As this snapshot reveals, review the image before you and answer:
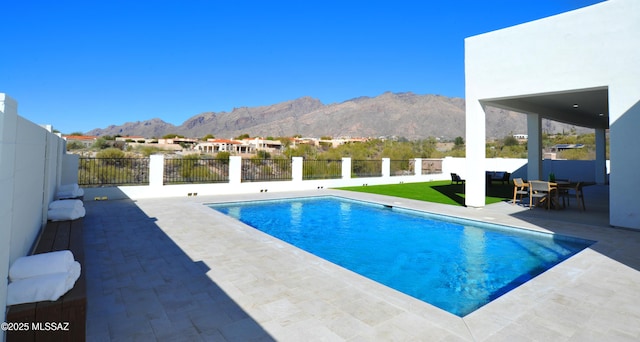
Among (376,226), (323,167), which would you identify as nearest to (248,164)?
(323,167)

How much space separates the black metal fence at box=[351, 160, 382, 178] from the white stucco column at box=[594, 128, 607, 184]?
502 inches

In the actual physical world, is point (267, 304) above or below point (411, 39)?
below

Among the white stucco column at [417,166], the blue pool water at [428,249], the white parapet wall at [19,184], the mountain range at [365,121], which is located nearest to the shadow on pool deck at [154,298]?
the white parapet wall at [19,184]

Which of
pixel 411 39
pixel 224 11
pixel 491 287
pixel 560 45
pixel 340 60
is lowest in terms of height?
pixel 491 287

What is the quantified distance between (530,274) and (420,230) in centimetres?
308

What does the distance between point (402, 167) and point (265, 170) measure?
36.3ft

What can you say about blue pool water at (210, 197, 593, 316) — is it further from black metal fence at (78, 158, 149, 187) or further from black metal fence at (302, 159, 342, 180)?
black metal fence at (302, 159, 342, 180)

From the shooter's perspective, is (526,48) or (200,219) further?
(526,48)

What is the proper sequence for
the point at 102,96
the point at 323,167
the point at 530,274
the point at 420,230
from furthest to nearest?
the point at 102,96 → the point at 323,167 → the point at 420,230 → the point at 530,274

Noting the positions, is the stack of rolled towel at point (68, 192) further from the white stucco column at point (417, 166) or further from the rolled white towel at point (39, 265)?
the white stucco column at point (417, 166)

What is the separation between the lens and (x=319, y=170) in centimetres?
1797

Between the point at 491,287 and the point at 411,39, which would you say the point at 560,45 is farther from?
the point at 411,39

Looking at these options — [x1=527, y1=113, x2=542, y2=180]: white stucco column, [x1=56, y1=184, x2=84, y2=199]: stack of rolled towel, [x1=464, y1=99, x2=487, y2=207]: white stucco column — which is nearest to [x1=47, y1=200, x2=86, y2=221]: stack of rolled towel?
[x1=56, y1=184, x2=84, y2=199]: stack of rolled towel

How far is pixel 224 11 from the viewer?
2533cm
